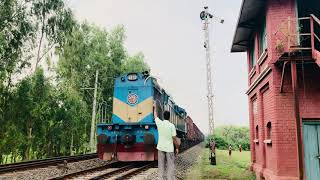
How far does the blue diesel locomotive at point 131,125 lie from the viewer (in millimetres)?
14648

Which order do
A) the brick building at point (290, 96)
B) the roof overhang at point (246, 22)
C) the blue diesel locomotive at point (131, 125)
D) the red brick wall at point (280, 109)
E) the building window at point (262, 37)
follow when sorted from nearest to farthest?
the brick building at point (290, 96)
the red brick wall at point (280, 109)
the roof overhang at point (246, 22)
the building window at point (262, 37)
the blue diesel locomotive at point (131, 125)

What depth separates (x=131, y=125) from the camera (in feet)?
48.9

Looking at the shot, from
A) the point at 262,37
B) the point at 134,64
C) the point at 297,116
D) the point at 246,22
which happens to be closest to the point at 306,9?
the point at 262,37

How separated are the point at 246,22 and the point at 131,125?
6.39 meters

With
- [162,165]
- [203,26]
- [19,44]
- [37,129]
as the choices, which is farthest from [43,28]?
[162,165]

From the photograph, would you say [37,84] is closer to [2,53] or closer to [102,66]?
[2,53]

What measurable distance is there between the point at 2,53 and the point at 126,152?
1248cm

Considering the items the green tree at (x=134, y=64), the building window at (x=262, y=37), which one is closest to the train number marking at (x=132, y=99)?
the building window at (x=262, y=37)

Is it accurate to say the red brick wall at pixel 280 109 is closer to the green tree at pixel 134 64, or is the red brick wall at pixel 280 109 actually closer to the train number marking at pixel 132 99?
the train number marking at pixel 132 99

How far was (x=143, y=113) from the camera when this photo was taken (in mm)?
15820

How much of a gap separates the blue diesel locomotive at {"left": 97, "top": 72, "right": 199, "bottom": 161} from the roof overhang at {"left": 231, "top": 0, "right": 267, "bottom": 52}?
4472mm

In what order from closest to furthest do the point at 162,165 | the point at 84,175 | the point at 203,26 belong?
the point at 162,165 → the point at 84,175 → the point at 203,26

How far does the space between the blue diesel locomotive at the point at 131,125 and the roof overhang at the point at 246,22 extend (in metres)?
4.47

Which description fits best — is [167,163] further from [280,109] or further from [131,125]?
[131,125]
